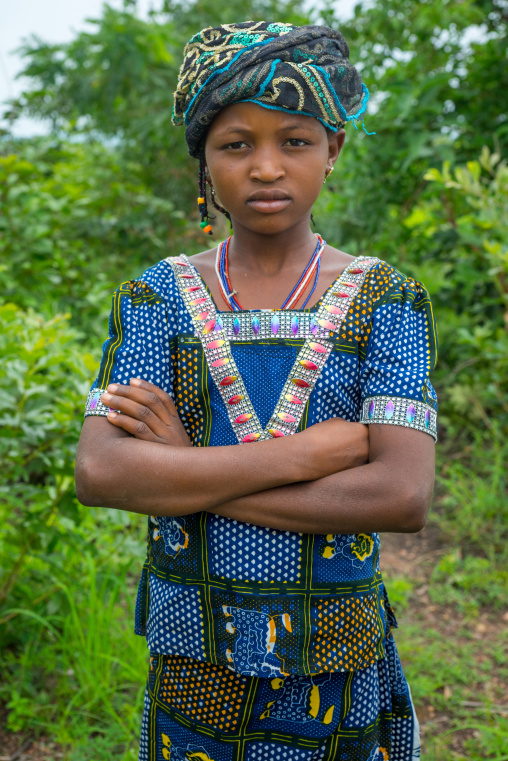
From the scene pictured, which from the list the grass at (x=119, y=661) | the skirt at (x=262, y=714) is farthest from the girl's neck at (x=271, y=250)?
the grass at (x=119, y=661)

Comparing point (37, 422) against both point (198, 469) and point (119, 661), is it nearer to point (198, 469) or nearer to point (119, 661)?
point (119, 661)

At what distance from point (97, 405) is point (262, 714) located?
0.77 m

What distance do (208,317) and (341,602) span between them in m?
0.68

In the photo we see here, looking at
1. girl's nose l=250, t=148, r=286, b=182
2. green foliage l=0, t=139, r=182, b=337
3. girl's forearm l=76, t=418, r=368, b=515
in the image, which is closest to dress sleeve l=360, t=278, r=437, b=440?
girl's forearm l=76, t=418, r=368, b=515

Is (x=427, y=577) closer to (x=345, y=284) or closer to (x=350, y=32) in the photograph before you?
(x=345, y=284)

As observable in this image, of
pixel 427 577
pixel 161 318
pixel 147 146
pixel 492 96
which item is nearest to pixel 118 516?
pixel 161 318

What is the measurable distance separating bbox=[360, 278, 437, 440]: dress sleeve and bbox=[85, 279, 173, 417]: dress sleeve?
44cm

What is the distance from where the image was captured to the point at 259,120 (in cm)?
148

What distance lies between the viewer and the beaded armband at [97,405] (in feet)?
5.03

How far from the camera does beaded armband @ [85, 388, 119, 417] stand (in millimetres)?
1534

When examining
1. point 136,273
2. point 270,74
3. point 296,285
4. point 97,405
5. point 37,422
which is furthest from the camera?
point 136,273

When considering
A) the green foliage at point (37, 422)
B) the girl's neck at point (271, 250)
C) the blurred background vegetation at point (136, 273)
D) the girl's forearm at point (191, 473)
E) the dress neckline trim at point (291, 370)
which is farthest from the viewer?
the blurred background vegetation at point (136, 273)

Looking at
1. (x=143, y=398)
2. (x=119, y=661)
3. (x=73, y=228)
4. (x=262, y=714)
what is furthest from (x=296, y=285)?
(x=73, y=228)

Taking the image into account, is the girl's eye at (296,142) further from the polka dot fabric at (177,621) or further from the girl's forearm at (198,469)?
the polka dot fabric at (177,621)
